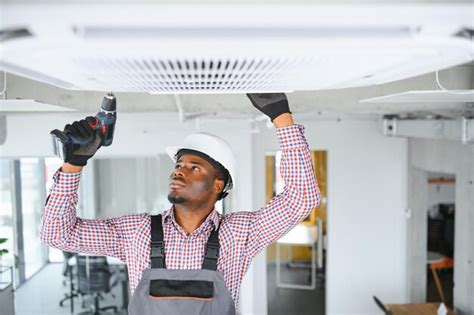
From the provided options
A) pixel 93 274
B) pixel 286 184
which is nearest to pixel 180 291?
pixel 286 184

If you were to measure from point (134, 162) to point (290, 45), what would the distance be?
189 inches

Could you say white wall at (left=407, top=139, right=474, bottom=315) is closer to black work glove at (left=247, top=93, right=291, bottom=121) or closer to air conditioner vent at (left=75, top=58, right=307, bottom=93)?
black work glove at (left=247, top=93, right=291, bottom=121)

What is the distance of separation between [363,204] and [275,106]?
4.79 metres

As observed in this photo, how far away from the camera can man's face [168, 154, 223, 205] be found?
166cm

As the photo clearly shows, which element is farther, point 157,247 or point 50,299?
point 50,299

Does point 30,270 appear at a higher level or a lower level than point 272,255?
higher

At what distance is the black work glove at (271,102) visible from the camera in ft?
4.49

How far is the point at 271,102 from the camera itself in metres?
1.38

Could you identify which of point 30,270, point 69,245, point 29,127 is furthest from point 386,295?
point 69,245

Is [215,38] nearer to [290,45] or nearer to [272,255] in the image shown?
[290,45]

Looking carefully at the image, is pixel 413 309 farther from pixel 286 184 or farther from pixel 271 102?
pixel 271 102

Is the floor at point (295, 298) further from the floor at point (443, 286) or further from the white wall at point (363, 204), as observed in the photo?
the floor at point (443, 286)

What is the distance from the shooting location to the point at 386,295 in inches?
235

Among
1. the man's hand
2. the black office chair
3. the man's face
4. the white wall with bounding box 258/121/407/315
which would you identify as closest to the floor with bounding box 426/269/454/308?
the white wall with bounding box 258/121/407/315
